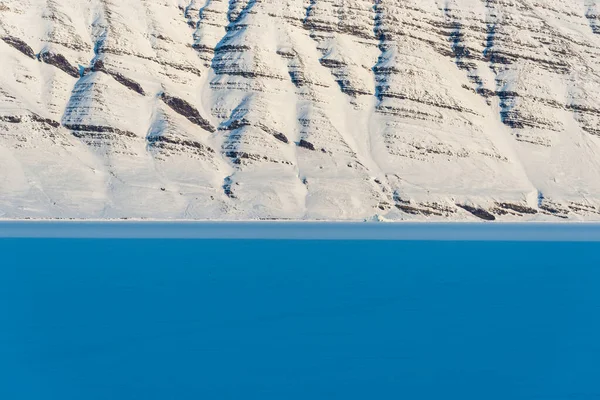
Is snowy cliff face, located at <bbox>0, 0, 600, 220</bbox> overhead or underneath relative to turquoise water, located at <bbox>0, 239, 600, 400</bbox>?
overhead

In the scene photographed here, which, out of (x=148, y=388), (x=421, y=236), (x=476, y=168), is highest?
(x=476, y=168)

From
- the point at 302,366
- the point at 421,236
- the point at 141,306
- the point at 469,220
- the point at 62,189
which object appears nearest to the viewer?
the point at 302,366

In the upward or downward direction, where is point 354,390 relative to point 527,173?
downward

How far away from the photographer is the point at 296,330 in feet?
128

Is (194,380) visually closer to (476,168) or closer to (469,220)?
(469,220)

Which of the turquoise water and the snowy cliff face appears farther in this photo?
the snowy cliff face

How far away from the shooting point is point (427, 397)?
28859mm

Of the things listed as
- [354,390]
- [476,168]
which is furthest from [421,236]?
[354,390]

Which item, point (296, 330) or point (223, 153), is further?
point (223, 153)

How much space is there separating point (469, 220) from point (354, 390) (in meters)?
145

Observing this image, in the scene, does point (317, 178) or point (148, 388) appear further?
point (317, 178)

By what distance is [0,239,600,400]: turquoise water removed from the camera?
30188mm

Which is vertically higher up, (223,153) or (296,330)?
(223,153)

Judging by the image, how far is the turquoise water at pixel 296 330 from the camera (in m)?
30.2
